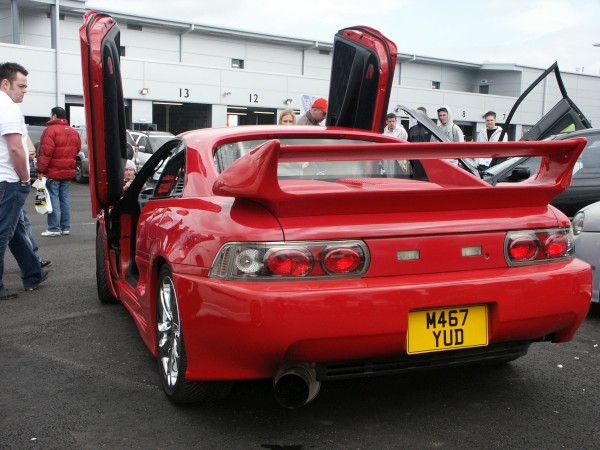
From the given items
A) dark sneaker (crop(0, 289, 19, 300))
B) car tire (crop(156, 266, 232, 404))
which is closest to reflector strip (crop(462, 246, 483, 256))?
car tire (crop(156, 266, 232, 404))

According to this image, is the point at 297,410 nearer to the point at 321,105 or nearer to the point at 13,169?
the point at 13,169

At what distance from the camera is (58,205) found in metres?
Result: 9.50

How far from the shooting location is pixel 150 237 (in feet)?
11.6

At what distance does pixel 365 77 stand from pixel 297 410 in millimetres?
3169

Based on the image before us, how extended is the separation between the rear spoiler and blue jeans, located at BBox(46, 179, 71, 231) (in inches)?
278

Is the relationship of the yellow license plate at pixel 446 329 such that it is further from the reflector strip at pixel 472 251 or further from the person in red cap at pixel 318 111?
the person in red cap at pixel 318 111

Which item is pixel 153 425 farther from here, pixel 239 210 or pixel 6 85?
pixel 6 85

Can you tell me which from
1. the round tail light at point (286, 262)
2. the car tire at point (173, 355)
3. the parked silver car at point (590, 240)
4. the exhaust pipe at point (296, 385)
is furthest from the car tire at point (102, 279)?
the parked silver car at point (590, 240)

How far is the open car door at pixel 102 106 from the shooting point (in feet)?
14.7

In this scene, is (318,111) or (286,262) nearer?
(286,262)

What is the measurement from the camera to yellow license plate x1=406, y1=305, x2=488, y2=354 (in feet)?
8.80

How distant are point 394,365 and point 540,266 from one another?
0.79m

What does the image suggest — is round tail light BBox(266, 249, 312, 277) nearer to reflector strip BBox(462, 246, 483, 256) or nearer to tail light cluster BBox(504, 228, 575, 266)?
reflector strip BBox(462, 246, 483, 256)

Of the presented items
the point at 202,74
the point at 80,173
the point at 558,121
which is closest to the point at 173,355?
the point at 558,121
